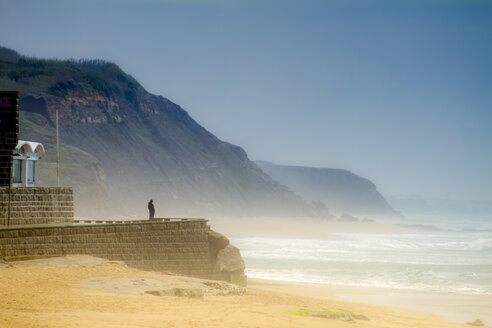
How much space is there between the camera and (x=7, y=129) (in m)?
25.9

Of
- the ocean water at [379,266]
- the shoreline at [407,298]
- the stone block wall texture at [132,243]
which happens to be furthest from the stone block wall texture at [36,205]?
the ocean water at [379,266]

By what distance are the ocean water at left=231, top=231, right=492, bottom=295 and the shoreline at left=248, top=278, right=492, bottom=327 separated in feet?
5.27

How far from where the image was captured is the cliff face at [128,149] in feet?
283

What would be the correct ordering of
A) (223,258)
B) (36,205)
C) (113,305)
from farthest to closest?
1. (223,258)
2. (36,205)
3. (113,305)

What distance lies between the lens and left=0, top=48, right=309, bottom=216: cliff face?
8619cm

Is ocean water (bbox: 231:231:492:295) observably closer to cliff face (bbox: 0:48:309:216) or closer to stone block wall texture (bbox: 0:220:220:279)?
stone block wall texture (bbox: 0:220:220:279)

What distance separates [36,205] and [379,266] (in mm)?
25686

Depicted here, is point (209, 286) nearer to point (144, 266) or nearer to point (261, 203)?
point (144, 266)

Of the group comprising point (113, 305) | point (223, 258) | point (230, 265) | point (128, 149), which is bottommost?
point (113, 305)

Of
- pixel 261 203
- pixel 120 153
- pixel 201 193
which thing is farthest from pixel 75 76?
pixel 261 203

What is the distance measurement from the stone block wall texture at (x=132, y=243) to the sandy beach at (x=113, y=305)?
719mm

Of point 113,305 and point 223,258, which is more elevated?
point 223,258

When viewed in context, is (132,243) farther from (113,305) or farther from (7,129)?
(113,305)

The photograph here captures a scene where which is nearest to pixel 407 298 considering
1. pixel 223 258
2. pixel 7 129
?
pixel 223 258
